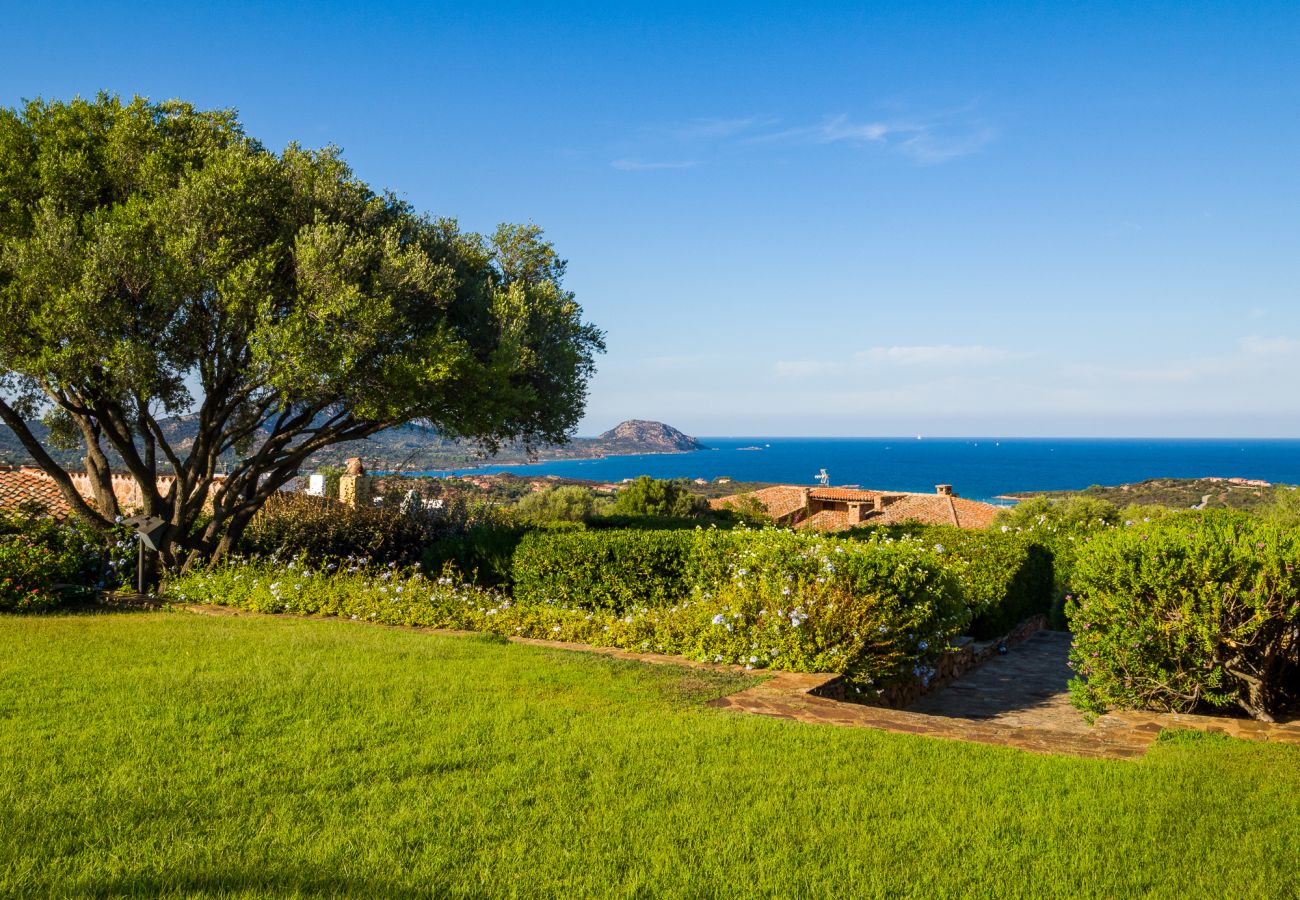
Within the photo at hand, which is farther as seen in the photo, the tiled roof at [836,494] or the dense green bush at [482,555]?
the tiled roof at [836,494]

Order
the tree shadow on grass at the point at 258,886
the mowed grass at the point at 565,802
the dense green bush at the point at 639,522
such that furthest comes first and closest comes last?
the dense green bush at the point at 639,522, the mowed grass at the point at 565,802, the tree shadow on grass at the point at 258,886

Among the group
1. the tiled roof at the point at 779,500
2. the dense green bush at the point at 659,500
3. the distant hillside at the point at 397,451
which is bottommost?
the tiled roof at the point at 779,500

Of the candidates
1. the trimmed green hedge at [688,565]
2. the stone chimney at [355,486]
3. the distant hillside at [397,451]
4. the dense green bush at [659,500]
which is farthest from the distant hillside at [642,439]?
the trimmed green hedge at [688,565]

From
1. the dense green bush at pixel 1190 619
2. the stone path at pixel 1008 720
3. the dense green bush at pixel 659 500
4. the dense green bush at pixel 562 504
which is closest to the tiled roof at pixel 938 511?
the dense green bush at pixel 659 500

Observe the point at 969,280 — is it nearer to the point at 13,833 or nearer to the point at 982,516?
the point at 982,516

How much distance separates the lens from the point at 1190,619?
651cm

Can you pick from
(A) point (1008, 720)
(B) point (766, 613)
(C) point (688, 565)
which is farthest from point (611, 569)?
(A) point (1008, 720)

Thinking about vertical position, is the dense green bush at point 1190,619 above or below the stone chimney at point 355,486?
below

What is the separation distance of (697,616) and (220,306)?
28.9 feet

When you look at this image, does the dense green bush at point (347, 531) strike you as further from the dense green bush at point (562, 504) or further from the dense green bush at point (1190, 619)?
the dense green bush at point (562, 504)

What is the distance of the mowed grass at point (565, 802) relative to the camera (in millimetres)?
3273

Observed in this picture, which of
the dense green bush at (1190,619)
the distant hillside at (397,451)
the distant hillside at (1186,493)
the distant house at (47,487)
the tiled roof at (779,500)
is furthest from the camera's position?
the distant hillside at (1186,493)

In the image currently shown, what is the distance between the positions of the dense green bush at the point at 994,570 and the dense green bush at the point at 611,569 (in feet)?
8.72

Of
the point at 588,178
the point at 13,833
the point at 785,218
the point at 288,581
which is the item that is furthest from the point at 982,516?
the point at 13,833
